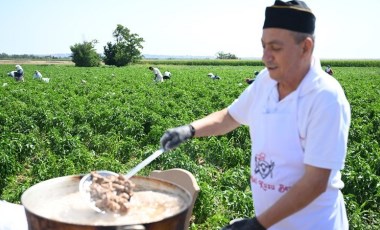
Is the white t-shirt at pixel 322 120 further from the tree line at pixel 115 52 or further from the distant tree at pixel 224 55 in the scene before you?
the distant tree at pixel 224 55

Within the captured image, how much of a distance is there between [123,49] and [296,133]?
227 feet

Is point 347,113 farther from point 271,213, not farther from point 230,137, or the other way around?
point 230,137

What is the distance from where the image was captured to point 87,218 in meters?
1.90

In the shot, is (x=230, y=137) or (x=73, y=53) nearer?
(x=230, y=137)

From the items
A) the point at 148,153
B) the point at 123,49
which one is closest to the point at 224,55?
the point at 123,49

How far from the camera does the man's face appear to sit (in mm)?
1881

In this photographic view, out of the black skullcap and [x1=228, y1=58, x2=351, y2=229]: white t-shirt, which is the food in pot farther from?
the black skullcap

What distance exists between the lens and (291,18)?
6.16ft

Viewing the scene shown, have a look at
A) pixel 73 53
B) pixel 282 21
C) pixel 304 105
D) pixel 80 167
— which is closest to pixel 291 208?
pixel 304 105

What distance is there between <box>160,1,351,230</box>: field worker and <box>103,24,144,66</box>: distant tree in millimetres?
65821

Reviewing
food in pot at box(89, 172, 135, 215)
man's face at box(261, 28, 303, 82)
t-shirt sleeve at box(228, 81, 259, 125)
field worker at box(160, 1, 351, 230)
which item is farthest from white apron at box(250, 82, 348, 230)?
food in pot at box(89, 172, 135, 215)

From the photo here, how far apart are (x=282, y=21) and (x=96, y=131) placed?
26.8ft

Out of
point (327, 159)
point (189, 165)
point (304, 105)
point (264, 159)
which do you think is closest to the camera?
point (327, 159)

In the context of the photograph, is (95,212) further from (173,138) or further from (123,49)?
(123,49)
